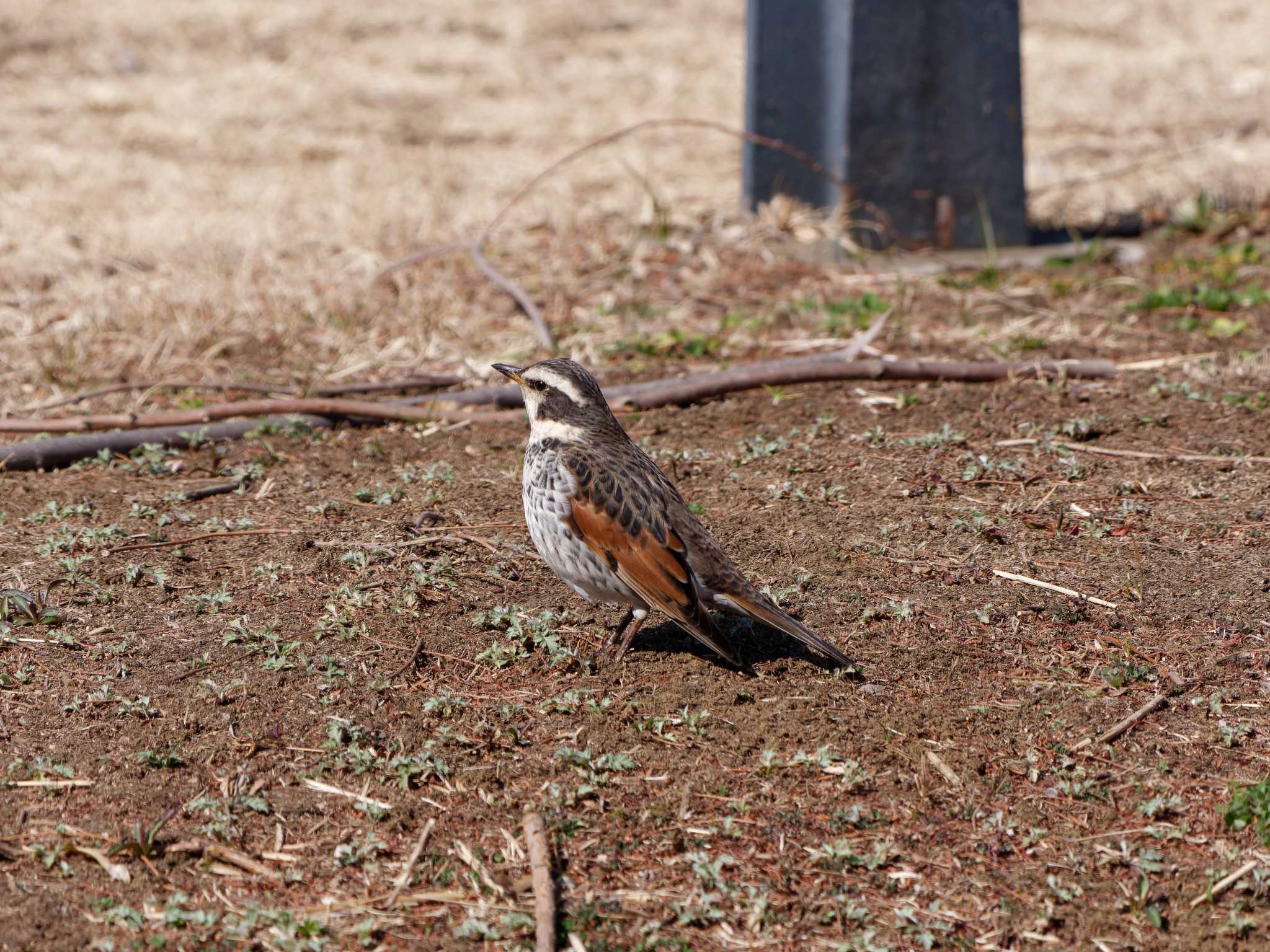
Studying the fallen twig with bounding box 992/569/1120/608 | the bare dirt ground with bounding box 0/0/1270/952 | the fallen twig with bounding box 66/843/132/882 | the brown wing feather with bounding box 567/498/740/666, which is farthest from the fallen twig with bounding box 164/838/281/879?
the fallen twig with bounding box 992/569/1120/608

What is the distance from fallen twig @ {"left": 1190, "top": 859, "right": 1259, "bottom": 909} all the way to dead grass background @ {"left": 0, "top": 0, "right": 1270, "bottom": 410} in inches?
201

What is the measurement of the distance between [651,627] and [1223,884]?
2.25 m

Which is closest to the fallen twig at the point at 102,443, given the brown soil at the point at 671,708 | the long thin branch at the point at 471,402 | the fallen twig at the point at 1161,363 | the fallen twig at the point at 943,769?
the long thin branch at the point at 471,402

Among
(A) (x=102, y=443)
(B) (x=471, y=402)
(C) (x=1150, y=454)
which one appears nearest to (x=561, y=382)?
(B) (x=471, y=402)

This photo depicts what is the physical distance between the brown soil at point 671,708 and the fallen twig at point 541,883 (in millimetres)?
68

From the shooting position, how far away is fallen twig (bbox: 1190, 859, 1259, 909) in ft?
12.1

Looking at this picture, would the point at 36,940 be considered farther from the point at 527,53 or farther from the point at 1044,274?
the point at 527,53

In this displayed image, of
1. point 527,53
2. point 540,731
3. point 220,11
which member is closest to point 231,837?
point 540,731

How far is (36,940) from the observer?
3467 mm

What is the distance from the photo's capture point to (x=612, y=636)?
493cm

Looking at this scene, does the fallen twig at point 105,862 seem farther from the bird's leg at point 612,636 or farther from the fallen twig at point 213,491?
the fallen twig at point 213,491

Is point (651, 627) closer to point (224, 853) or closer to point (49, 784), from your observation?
point (224, 853)

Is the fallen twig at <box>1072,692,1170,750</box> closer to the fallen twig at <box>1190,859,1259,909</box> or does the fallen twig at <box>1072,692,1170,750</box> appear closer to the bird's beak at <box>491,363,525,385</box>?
the fallen twig at <box>1190,859,1259,909</box>

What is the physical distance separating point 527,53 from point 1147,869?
46.3ft
